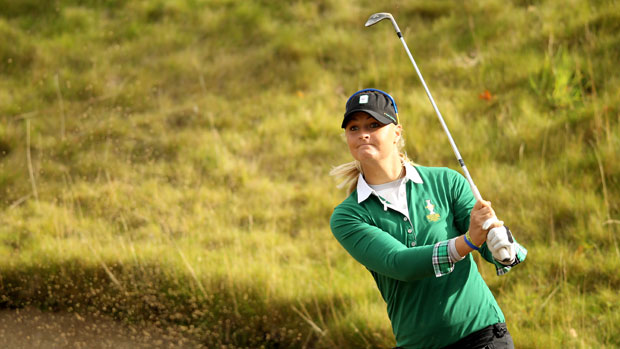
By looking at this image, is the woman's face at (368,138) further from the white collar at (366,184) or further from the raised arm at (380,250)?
the raised arm at (380,250)

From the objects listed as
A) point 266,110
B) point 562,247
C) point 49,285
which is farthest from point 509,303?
point 266,110

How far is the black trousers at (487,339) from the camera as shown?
228 cm

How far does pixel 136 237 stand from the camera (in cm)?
509

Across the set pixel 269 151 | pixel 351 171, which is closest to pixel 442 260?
pixel 351 171

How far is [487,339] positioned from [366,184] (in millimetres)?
708

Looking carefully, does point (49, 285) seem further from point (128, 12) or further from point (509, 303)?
point (128, 12)

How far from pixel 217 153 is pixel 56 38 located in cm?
341

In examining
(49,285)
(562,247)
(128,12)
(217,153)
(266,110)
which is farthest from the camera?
(128,12)

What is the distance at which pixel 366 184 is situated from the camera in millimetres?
2465

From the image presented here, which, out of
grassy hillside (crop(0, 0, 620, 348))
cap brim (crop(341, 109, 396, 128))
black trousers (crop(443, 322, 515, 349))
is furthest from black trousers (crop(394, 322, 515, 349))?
grassy hillside (crop(0, 0, 620, 348))

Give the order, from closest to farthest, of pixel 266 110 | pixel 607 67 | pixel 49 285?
pixel 49 285 < pixel 607 67 < pixel 266 110

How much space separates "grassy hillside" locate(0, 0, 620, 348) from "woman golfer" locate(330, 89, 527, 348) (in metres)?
1.33

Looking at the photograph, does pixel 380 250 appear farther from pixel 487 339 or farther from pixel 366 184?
pixel 487 339

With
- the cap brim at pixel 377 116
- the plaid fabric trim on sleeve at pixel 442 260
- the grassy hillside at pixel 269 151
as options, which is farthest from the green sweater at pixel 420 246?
the grassy hillside at pixel 269 151
